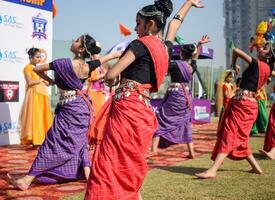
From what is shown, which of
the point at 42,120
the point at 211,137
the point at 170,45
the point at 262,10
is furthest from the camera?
the point at 262,10

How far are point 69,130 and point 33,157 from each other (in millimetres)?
2060

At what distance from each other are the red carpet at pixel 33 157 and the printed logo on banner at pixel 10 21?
2029 mm

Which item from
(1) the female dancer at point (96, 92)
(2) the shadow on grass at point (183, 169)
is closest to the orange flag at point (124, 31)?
(1) the female dancer at point (96, 92)

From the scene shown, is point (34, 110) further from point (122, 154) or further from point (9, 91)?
point (122, 154)

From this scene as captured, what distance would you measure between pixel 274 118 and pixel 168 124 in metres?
1.54

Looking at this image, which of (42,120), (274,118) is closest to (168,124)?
(274,118)

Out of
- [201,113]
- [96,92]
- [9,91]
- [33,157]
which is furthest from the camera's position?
[201,113]

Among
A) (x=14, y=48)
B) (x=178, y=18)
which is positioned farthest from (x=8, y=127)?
(x=178, y=18)

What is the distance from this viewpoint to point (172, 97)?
5.83 m

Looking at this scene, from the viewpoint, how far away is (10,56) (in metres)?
6.97

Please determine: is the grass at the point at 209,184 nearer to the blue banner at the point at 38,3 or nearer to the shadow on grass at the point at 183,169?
the shadow on grass at the point at 183,169

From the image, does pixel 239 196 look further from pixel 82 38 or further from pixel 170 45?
pixel 82 38

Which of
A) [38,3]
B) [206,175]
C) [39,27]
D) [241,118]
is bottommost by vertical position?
[206,175]

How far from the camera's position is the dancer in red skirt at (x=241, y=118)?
4.39 metres
